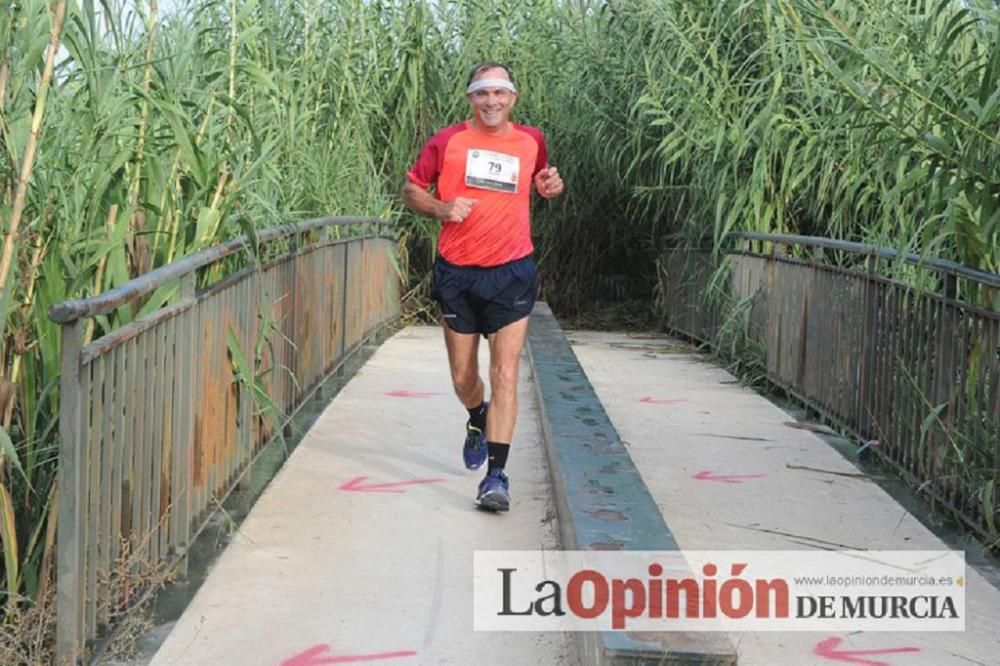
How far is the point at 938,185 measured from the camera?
635 centimetres

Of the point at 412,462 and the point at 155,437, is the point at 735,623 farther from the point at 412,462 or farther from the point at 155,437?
the point at 412,462

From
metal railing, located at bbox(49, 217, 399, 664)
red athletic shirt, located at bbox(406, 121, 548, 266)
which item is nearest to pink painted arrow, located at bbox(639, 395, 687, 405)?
metal railing, located at bbox(49, 217, 399, 664)

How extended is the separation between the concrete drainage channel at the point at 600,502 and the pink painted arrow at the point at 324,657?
56 centimetres

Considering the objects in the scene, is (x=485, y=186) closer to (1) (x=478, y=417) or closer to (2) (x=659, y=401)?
(1) (x=478, y=417)

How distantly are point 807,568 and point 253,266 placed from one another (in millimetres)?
2603

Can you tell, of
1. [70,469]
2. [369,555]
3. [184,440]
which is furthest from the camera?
[369,555]

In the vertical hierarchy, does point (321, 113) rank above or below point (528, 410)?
above

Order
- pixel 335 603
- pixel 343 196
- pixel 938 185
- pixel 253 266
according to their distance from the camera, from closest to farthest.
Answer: pixel 335 603, pixel 938 185, pixel 253 266, pixel 343 196

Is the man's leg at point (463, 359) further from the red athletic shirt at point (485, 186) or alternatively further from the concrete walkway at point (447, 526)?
the concrete walkway at point (447, 526)

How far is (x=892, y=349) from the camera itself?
7.96 meters

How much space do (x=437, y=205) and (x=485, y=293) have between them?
1.42 ft

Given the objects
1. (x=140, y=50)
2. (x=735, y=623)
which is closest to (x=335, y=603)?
(x=735, y=623)

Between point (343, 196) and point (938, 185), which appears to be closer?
point (938, 185)

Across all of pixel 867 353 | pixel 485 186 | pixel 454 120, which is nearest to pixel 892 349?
pixel 867 353
